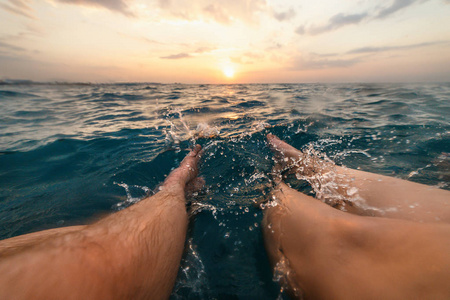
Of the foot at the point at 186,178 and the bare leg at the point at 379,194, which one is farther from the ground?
the bare leg at the point at 379,194

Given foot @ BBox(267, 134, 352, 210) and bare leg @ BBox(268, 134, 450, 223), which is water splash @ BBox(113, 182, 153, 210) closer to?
foot @ BBox(267, 134, 352, 210)

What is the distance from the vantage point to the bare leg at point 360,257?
0.70 m

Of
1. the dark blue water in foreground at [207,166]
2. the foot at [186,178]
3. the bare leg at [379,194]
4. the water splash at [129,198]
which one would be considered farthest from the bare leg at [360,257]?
the water splash at [129,198]

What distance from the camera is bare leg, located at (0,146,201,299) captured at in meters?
0.66

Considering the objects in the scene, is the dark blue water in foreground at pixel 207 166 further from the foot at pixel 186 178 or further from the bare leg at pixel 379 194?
the bare leg at pixel 379 194

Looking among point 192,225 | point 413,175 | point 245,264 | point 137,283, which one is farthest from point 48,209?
point 413,175

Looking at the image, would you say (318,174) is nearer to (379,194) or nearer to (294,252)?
(379,194)

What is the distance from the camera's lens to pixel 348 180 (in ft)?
5.98

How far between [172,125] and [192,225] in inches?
155

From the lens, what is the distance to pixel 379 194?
1.49 m

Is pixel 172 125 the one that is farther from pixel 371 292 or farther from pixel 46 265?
pixel 371 292

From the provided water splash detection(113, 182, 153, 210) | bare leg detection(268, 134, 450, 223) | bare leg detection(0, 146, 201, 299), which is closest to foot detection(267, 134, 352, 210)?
bare leg detection(268, 134, 450, 223)

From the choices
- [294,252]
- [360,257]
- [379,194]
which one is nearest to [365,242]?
[360,257]

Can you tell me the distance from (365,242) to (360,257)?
3.2 inches
